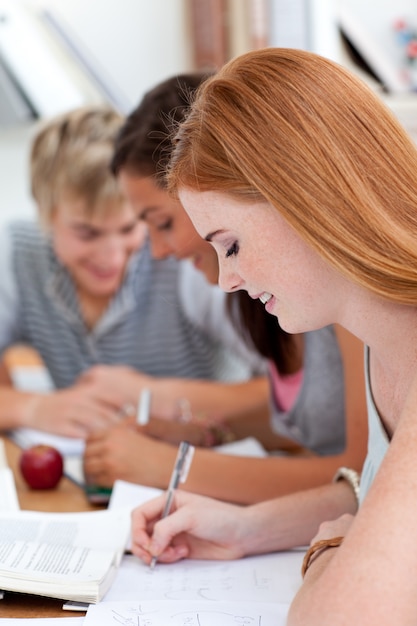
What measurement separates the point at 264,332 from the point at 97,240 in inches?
22.8

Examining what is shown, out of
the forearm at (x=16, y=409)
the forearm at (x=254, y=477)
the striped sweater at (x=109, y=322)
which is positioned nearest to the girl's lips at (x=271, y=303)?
the forearm at (x=254, y=477)

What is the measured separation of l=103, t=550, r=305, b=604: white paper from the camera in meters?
0.99

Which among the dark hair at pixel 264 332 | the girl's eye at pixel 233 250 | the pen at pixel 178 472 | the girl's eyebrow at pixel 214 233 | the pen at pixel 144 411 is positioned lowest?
the pen at pixel 144 411

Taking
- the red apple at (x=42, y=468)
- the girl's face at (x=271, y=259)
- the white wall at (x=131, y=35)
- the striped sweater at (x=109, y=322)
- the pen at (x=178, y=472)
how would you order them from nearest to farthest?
the girl's face at (x=271, y=259) < the pen at (x=178, y=472) < the red apple at (x=42, y=468) < the striped sweater at (x=109, y=322) < the white wall at (x=131, y=35)

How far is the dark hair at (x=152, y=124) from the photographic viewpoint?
1.41 meters

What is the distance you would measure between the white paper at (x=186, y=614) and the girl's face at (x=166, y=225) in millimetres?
605

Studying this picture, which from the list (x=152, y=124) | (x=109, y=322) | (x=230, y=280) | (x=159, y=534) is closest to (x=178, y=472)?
(x=159, y=534)

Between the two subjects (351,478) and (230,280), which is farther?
(351,478)

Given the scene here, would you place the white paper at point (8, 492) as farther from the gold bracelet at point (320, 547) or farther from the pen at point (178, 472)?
the gold bracelet at point (320, 547)

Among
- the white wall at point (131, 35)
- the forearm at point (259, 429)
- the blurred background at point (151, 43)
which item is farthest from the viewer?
the white wall at point (131, 35)

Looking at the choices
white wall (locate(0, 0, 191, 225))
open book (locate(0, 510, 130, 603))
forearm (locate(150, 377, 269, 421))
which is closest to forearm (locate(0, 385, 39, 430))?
forearm (locate(150, 377, 269, 421))

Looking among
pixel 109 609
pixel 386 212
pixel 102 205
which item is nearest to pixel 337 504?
pixel 109 609

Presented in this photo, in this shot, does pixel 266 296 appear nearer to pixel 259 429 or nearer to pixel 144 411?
pixel 144 411

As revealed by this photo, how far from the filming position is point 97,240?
1945 mm
